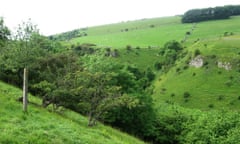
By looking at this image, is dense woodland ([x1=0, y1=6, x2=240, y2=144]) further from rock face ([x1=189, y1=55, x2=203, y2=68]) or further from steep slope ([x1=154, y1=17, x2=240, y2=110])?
rock face ([x1=189, y1=55, x2=203, y2=68])

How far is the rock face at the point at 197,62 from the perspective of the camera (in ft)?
434

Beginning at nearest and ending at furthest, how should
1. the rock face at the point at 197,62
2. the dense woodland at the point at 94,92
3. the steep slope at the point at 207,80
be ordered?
the dense woodland at the point at 94,92 < the steep slope at the point at 207,80 < the rock face at the point at 197,62

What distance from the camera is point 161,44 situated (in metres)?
194

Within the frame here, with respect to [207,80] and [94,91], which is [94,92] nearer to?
[94,91]

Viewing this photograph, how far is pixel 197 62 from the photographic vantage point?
13350 centimetres

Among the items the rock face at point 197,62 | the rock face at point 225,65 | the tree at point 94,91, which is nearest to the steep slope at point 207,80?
the rock face at point 225,65

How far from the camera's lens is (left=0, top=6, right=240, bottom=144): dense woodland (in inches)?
1282

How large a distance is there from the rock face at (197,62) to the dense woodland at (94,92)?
222ft

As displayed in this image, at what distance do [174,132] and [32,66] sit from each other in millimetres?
34540

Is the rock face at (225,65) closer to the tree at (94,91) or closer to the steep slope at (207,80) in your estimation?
the steep slope at (207,80)

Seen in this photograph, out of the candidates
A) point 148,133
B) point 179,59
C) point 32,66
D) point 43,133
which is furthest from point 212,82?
point 43,133

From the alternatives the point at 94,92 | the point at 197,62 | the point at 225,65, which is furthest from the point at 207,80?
the point at 94,92

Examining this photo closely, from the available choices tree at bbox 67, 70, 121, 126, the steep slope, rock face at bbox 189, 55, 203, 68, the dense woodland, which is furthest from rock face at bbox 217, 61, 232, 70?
tree at bbox 67, 70, 121, 126

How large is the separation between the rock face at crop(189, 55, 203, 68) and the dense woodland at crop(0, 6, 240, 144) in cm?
6768
